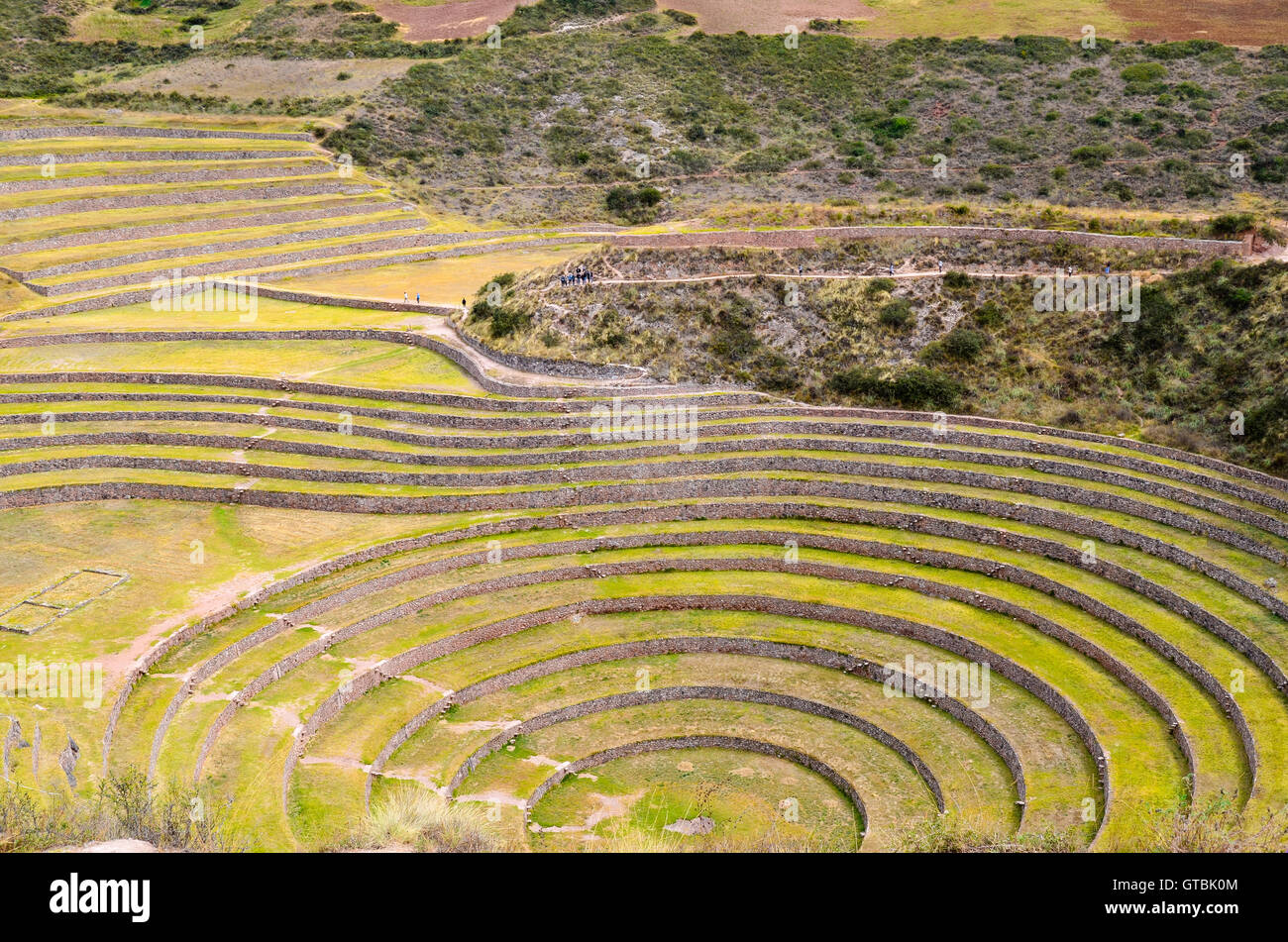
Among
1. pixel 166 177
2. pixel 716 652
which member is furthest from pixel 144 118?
pixel 716 652

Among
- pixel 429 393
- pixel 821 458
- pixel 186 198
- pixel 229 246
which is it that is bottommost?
pixel 821 458

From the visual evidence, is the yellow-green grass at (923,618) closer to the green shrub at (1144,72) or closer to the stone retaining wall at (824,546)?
the stone retaining wall at (824,546)

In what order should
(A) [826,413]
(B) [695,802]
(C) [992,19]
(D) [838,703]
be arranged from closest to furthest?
1. (B) [695,802]
2. (D) [838,703]
3. (A) [826,413]
4. (C) [992,19]

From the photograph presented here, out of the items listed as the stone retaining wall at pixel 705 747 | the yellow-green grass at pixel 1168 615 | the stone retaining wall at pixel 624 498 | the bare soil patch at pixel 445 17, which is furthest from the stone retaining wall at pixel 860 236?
the bare soil patch at pixel 445 17

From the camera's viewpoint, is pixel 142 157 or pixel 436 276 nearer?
pixel 436 276

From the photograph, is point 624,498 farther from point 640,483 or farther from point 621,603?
point 621,603

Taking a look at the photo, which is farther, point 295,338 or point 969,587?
point 295,338

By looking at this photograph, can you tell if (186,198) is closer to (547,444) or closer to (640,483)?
(547,444)

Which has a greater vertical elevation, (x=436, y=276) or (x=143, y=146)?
(x=143, y=146)

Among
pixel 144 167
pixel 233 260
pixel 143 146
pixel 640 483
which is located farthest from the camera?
pixel 143 146

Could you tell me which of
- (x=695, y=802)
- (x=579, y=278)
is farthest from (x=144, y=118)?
(x=695, y=802)
